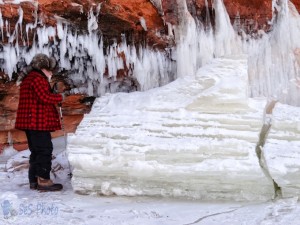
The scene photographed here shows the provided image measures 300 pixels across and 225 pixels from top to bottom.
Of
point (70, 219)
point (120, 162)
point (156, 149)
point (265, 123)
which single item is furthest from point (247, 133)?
point (70, 219)

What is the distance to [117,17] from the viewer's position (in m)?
5.92

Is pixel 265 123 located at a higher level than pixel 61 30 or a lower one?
lower

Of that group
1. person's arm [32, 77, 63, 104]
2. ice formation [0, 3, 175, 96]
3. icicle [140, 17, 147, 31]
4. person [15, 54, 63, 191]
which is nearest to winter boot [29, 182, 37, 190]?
person [15, 54, 63, 191]

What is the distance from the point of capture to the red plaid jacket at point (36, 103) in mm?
4477

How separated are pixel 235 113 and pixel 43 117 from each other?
6.02 ft

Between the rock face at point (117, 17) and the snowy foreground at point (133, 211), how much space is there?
2.30 metres

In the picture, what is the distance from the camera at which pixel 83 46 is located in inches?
237

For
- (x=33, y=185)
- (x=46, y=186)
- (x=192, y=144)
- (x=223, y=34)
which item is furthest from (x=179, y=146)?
(x=223, y=34)

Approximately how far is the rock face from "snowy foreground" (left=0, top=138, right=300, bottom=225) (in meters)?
2.30

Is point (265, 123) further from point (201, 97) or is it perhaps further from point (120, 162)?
point (120, 162)

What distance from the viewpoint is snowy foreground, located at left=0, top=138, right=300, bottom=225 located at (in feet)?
11.4

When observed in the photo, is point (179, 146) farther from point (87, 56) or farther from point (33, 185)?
point (87, 56)

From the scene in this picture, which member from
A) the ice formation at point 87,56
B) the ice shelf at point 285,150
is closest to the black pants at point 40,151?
the ice formation at point 87,56

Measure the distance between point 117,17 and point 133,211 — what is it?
297 centimetres
